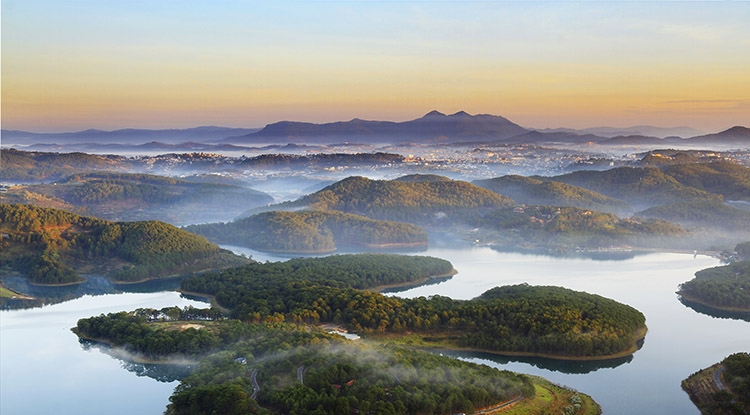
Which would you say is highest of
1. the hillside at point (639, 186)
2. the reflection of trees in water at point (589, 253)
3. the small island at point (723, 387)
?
the hillside at point (639, 186)

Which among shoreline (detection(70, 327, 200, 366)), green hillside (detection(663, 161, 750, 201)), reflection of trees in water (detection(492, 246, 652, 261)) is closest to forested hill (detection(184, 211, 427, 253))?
reflection of trees in water (detection(492, 246, 652, 261))

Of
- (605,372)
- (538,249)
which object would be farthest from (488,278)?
(605,372)

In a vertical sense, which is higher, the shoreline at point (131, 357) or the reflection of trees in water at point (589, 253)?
the shoreline at point (131, 357)

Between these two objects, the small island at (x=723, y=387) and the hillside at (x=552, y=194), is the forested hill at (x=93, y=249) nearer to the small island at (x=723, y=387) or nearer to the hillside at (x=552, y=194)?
the small island at (x=723, y=387)

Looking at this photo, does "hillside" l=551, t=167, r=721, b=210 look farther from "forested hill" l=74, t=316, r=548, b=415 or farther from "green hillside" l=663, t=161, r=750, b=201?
"forested hill" l=74, t=316, r=548, b=415

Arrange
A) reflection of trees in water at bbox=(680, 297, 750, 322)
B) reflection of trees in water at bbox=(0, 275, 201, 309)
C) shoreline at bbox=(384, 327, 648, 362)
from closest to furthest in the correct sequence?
1. shoreline at bbox=(384, 327, 648, 362)
2. reflection of trees in water at bbox=(680, 297, 750, 322)
3. reflection of trees in water at bbox=(0, 275, 201, 309)

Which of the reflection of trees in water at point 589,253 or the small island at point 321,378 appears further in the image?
the reflection of trees in water at point 589,253

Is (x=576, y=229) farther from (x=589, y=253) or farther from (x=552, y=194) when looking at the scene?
(x=552, y=194)

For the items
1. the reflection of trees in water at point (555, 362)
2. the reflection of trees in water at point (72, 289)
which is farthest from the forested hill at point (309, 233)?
the reflection of trees in water at point (555, 362)
